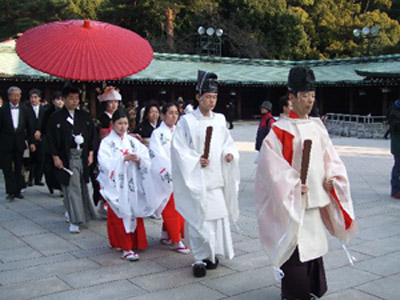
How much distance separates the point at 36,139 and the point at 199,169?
4.96m

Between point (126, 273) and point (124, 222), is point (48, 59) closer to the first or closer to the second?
point (124, 222)

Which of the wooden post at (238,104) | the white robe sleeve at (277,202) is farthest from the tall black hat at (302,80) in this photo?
the wooden post at (238,104)

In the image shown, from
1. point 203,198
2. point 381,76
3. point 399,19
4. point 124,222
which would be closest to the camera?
point 203,198

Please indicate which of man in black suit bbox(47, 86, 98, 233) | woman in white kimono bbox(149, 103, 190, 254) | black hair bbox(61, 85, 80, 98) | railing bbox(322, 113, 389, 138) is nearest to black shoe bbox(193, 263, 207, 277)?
woman in white kimono bbox(149, 103, 190, 254)

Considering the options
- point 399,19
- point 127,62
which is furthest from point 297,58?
point 127,62

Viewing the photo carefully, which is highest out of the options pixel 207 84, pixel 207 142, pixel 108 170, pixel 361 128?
pixel 207 84

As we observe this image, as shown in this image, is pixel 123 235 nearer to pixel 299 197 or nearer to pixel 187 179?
pixel 187 179

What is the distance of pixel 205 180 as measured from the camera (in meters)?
4.48

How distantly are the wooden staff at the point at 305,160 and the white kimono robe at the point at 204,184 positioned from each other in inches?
45.7

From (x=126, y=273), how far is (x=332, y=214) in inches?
78.6

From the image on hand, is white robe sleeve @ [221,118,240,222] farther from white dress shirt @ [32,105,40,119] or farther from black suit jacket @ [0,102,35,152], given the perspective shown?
white dress shirt @ [32,105,40,119]

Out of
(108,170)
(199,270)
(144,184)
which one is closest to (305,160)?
(199,270)

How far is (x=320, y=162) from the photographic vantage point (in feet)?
12.0

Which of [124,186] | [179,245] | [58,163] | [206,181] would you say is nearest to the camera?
[206,181]
